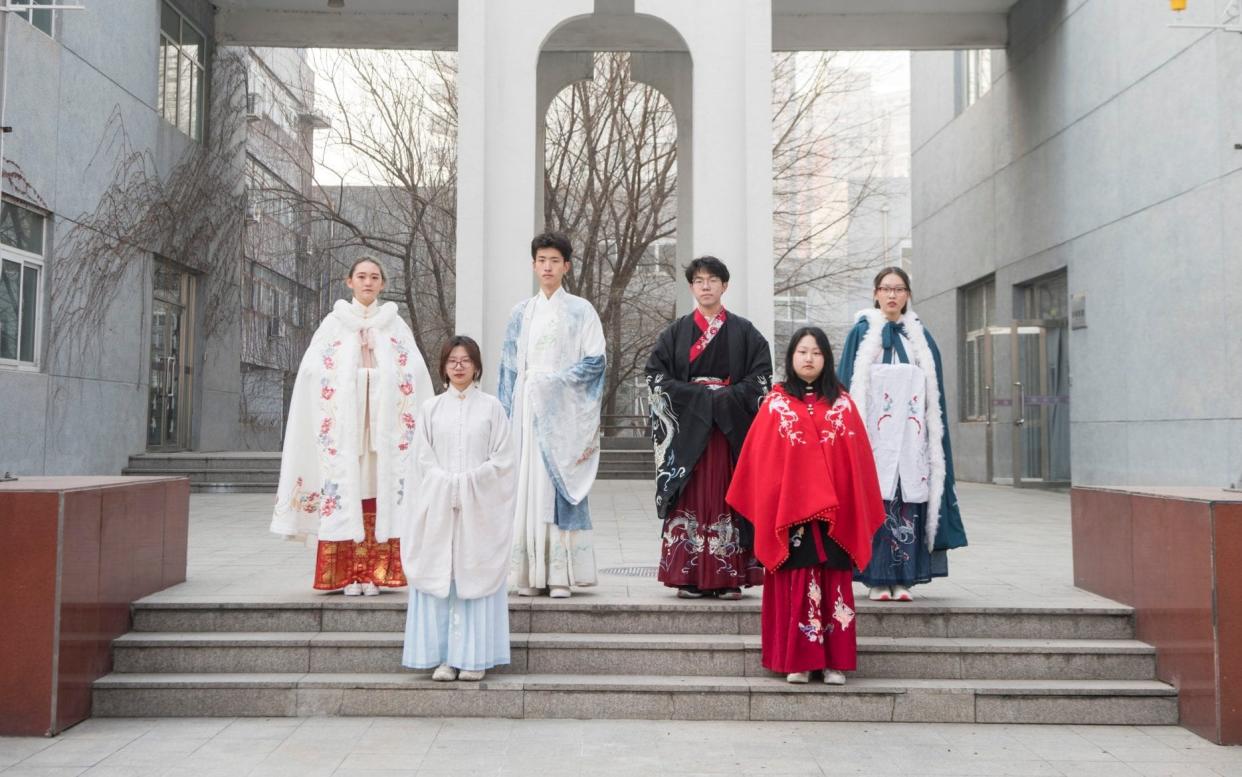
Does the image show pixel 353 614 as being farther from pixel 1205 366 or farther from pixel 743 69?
pixel 1205 366

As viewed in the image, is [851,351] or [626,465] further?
[626,465]

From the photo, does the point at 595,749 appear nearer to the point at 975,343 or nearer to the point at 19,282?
the point at 19,282

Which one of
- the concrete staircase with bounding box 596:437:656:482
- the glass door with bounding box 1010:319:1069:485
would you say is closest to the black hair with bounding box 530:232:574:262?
the concrete staircase with bounding box 596:437:656:482

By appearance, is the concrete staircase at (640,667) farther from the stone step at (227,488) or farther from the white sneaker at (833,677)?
the stone step at (227,488)

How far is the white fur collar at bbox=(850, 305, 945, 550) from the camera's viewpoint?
5250mm

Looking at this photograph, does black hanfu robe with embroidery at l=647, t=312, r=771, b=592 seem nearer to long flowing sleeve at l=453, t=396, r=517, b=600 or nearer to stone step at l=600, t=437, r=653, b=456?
long flowing sleeve at l=453, t=396, r=517, b=600

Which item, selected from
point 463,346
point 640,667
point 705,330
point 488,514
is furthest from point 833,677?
point 463,346

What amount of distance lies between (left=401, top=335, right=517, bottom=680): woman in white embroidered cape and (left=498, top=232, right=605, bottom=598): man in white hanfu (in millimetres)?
503

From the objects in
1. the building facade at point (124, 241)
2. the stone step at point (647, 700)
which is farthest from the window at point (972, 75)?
the stone step at point (647, 700)

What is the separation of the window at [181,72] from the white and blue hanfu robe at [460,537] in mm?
10814

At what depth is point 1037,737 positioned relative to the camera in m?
4.39

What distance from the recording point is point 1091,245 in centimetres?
1196

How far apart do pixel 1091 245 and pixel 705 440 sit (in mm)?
8548

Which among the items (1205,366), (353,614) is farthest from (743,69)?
(353,614)
